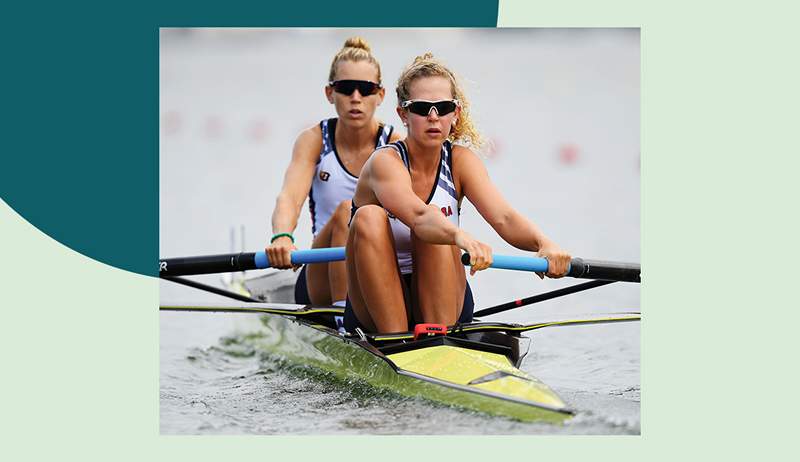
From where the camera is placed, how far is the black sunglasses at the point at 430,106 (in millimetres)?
3326

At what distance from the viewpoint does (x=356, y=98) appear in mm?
4164

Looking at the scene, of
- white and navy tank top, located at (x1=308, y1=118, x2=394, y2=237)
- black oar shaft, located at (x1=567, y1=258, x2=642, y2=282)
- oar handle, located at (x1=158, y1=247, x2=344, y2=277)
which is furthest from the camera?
white and navy tank top, located at (x1=308, y1=118, x2=394, y2=237)

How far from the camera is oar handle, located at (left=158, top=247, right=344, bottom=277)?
152 inches

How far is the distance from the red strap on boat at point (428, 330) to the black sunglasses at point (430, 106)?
2.21ft

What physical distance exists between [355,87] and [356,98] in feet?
0.15

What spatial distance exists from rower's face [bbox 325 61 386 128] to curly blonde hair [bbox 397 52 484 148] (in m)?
0.68

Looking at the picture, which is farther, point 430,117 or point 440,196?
point 440,196

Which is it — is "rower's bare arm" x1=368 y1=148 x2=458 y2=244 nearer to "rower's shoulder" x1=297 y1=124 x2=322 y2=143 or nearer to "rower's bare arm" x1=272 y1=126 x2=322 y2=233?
"rower's bare arm" x1=272 y1=126 x2=322 y2=233

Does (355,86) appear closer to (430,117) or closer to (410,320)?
(430,117)

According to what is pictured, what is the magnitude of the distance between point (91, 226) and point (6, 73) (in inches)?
25.7

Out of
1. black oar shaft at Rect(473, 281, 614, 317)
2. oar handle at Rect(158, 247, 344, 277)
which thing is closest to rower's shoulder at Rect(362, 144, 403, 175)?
oar handle at Rect(158, 247, 344, 277)

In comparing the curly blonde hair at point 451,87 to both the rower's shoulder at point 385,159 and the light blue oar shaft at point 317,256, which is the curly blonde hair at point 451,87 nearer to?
the rower's shoulder at point 385,159

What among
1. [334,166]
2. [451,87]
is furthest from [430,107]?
[334,166]

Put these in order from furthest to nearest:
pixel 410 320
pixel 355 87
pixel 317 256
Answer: pixel 355 87
pixel 317 256
pixel 410 320
